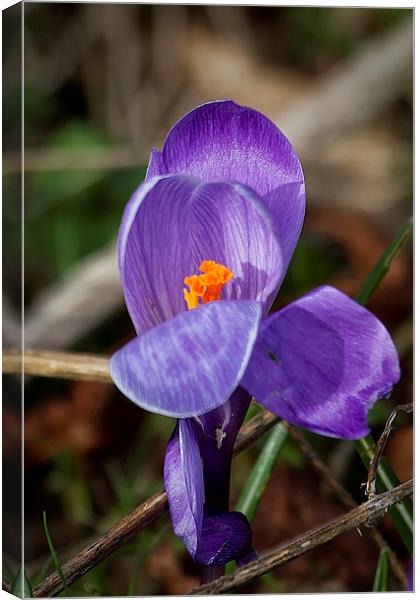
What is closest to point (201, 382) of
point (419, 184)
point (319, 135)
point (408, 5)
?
point (419, 184)

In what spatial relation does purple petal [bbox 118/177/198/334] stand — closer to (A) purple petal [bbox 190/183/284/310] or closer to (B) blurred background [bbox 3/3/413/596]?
(A) purple petal [bbox 190/183/284/310]

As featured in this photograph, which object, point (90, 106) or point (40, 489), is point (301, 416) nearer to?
point (40, 489)

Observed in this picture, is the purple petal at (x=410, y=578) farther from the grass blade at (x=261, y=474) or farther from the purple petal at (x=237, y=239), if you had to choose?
the purple petal at (x=237, y=239)

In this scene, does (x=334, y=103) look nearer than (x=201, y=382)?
No

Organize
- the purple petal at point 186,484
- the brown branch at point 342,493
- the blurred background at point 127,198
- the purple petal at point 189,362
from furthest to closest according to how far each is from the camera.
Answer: the blurred background at point 127,198
the brown branch at point 342,493
the purple petal at point 186,484
the purple petal at point 189,362

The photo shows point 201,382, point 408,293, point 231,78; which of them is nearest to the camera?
point 201,382

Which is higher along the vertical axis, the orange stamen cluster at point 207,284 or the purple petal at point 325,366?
the orange stamen cluster at point 207,284

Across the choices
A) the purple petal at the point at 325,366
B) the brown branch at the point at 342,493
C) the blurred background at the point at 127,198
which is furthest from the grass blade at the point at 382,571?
the purple petal at the point at 325,366
